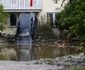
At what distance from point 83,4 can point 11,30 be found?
2619cm

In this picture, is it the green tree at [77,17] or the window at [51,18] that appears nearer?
the green tree at [77,17]

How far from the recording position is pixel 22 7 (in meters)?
41.9

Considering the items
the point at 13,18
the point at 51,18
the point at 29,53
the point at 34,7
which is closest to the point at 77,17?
the point at 29,53

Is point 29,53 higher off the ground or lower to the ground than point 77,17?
lower

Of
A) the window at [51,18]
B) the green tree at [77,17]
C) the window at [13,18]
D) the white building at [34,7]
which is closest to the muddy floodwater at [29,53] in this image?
the green tree at [77,17]

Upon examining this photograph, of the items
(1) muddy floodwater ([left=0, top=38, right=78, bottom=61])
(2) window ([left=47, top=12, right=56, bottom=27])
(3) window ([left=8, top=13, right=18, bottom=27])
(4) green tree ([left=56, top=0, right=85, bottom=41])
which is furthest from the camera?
(3) window ([left=8, top=13, right=18, bottom=27])

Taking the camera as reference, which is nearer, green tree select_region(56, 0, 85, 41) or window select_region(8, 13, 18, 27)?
green tree select_region(56, 0, 85, 41)

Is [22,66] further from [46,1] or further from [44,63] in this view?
[46,1]

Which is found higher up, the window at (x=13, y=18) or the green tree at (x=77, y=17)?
the green tree at (x=77, y=17)

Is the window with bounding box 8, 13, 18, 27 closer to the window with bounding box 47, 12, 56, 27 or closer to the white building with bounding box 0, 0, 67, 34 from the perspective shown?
the white building with bounding box 0, 0, 67, 34

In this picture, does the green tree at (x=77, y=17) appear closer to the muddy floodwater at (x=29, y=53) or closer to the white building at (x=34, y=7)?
the muddy floodwater at (x=29, y=53)

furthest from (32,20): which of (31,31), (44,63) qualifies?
(44,63)

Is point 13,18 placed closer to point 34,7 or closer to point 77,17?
point 34,7

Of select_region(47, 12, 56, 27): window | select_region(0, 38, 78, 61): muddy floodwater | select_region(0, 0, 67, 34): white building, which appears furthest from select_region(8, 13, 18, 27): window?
select_region(0, 38, 78, 61): muddy floodwater
